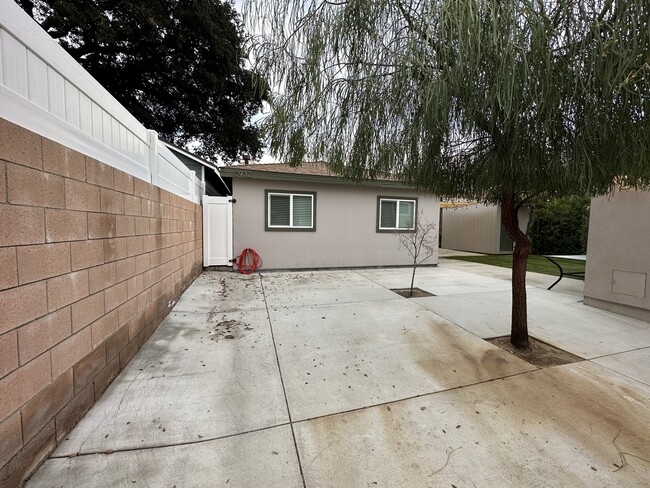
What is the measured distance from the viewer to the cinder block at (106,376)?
2.11 metres

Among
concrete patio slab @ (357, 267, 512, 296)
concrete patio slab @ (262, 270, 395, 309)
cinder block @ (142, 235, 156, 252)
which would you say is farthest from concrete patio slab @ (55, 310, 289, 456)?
concrete patio slab @ (357, 267, 512, 296)

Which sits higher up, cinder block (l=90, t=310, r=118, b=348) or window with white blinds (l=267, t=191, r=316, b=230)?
window with white blinds (l=267, t=191, r=316, b=230)

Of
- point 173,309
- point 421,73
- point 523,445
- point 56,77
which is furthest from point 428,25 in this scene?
point 173,309

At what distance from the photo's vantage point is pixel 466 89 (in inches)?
65.4

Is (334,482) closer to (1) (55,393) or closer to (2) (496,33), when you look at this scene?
(1) (55,393)

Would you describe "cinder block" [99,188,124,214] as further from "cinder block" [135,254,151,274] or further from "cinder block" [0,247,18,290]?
"cinder block" [0,247,18,290]

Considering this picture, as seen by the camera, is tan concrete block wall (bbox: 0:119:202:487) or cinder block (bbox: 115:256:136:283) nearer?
tan concrete block wall (bbox: 0:119:202:487)

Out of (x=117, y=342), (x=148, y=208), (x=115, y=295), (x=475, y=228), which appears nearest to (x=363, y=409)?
(x=117, y=342)

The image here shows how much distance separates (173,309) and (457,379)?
3.86 m

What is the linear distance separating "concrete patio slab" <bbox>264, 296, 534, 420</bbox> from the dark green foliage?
11.9 meters

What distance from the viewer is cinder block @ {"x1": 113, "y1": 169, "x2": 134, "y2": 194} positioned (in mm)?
2438

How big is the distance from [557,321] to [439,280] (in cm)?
283

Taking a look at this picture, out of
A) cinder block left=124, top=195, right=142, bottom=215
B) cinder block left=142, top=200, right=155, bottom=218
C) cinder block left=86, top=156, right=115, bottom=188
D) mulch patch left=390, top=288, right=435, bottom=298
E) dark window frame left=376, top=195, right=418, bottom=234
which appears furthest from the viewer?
dark window frame left=376, top=195, right=418, bottom=234

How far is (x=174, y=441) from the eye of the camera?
5.68 ft
